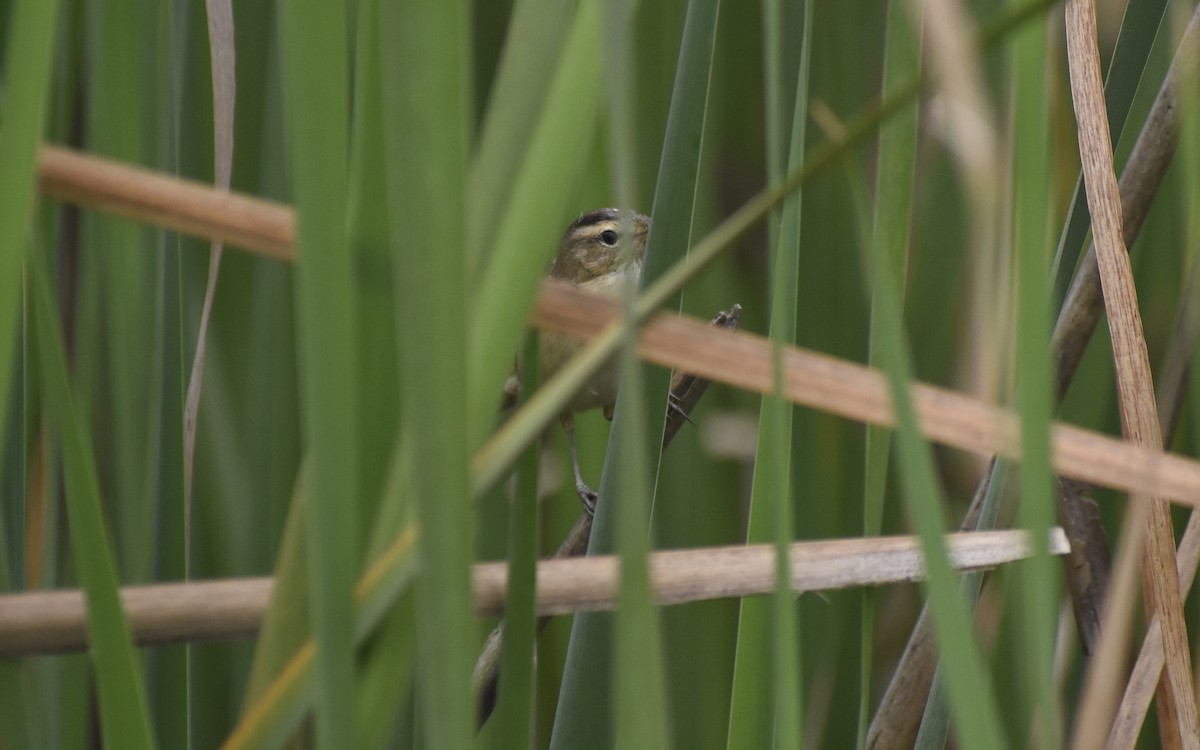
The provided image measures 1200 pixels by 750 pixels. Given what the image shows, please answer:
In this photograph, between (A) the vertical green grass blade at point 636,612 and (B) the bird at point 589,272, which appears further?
(B) the bird at point 589,272

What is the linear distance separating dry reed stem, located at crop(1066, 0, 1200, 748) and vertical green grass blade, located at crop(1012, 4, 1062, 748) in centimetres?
33

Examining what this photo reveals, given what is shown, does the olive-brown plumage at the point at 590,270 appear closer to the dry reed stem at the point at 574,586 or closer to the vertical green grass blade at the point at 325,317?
the dry reed stem at the point at 574,586

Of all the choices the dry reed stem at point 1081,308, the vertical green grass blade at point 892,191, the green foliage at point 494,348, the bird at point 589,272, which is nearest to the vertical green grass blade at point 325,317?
the green foliage at point 494,348

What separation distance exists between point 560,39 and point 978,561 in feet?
1.65

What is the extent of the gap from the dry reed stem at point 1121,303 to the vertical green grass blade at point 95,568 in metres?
0.67

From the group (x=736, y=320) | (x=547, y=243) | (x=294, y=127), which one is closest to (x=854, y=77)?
(x=736, y=320)

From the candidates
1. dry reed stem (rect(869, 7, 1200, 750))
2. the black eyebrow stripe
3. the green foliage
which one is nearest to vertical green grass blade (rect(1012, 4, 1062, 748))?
the green foliage

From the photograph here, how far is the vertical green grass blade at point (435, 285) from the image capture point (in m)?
0.43

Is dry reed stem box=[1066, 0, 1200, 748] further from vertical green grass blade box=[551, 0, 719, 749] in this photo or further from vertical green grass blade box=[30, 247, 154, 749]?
vertical green grass blade box=[30, 247, 154, 749]

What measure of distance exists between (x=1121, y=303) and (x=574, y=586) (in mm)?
432

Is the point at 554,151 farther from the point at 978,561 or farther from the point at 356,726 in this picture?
the point at 978,561

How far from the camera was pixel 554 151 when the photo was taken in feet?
1.83

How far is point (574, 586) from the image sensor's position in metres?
0.80

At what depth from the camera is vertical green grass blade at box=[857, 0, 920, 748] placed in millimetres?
749
